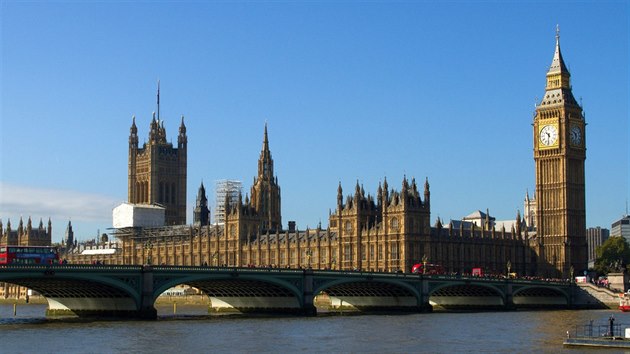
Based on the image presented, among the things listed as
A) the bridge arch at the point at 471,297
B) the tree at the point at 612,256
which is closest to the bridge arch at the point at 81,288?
the bridge arch at the point at 471,297

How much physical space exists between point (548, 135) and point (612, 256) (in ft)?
74.7

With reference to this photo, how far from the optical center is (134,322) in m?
94.3

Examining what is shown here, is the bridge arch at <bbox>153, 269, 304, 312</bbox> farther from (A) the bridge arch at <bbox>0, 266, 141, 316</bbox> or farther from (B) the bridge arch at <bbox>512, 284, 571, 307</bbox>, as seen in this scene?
(B) the bridge arch at <bbox>512, 284, 571, 307</bbox>

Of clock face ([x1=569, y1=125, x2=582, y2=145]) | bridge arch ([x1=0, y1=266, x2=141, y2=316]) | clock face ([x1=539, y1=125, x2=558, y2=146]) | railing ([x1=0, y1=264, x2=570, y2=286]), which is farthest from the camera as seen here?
clock face ([x1=569, y1=125, x2=582, y2=145])

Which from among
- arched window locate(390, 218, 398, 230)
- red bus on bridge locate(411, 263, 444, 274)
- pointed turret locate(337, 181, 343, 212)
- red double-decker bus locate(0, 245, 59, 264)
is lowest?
red bus on bridge locate(411, 263, 444, 274)

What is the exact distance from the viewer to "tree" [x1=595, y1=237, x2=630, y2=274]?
182375 millimetres

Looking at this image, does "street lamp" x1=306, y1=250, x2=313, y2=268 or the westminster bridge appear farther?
"street lamp" x1=306, y1=250, x2=313, y2=268

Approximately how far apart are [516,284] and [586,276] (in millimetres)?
30520

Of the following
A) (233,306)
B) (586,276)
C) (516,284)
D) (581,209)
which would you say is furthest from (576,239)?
(233,306)

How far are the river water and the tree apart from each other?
245 feet

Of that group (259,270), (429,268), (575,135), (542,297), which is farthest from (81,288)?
(575,135)

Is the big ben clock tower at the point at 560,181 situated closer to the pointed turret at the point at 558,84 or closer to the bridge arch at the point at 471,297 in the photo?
the pointed turret at the point at 558,84

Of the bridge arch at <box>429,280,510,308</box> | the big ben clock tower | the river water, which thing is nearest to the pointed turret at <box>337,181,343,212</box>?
→ the big ben clock tower

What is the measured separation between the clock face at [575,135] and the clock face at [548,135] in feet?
7.79
